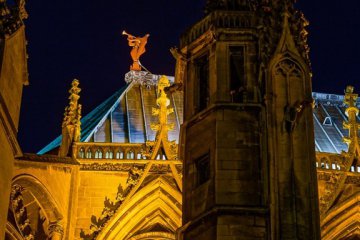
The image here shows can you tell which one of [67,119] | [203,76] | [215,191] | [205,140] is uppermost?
[67,119]

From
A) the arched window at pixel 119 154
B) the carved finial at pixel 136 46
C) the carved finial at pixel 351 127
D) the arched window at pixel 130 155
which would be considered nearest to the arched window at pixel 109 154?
the arched window at pixel 119 154

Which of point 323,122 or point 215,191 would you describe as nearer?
point 215,191

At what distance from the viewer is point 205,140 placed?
1432 cm

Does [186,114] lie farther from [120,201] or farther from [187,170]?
[120,201]

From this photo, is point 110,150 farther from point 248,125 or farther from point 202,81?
point 248,125

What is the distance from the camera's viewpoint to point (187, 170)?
1448 cm

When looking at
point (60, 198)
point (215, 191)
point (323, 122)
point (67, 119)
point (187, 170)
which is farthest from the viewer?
point (323, 122)

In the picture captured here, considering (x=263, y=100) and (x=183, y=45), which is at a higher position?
(x=183, y=45)

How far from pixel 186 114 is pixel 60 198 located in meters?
8.11

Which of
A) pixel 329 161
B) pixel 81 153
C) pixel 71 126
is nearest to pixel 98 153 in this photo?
pixel 81 153

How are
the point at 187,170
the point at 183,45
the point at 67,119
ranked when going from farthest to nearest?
the point at 67,119, the point at 183,45, the point at 187,170

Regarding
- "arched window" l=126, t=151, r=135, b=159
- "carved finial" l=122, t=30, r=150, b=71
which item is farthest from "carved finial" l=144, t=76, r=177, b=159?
"carved finial" l=122, t=30, r=150, b=71

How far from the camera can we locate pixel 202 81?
15227mm

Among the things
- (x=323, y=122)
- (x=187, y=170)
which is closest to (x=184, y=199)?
(x=187, y=170)
